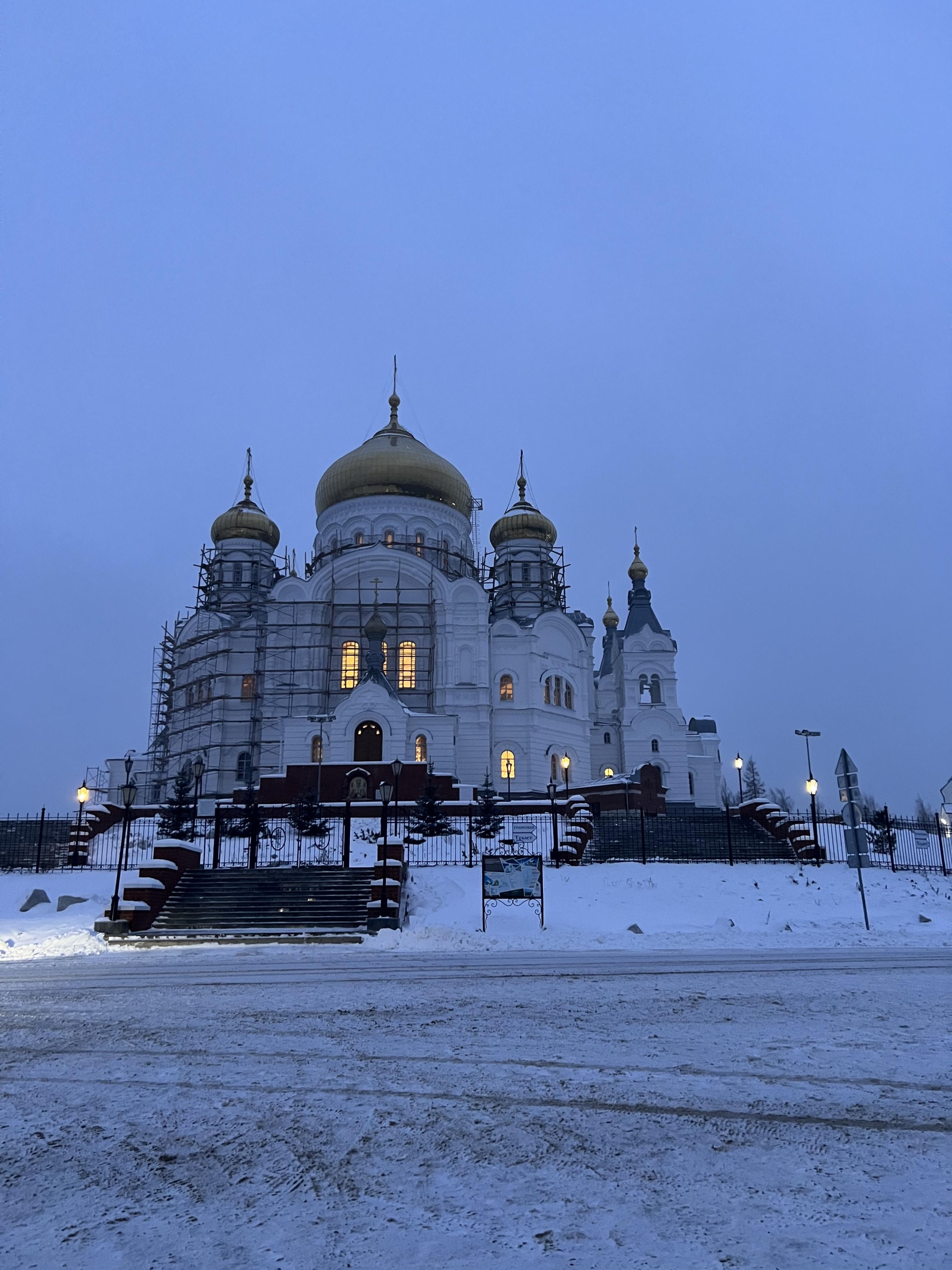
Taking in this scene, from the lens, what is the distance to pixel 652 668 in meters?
52.6

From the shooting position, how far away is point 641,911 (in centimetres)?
2123

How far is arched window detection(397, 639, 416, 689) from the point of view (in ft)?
160

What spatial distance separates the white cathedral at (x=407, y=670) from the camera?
45.8m

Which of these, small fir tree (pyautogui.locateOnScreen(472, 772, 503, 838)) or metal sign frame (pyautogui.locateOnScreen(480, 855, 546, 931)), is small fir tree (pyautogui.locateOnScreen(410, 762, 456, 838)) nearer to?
small fir tree (pyautogui.locateOnScreen(472, 772, 503, 838))

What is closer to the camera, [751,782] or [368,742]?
[368,742]

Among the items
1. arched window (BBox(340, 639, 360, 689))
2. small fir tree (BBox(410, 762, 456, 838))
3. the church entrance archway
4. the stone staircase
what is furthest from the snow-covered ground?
arched window (BBox(340, 639, 360, 689))

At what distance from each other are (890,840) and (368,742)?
21.8m

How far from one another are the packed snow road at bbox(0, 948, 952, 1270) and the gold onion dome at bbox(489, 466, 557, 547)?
50376 millimetres

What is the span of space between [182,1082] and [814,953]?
11.4 m

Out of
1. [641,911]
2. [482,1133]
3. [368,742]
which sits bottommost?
[482,1133]

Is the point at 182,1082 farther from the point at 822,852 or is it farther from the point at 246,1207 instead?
the point at 822,852

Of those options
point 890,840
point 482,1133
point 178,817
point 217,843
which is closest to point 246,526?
point 178,817

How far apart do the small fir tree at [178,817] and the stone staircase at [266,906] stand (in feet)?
19.8

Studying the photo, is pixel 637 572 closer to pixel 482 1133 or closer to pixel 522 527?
pixel 522 527
